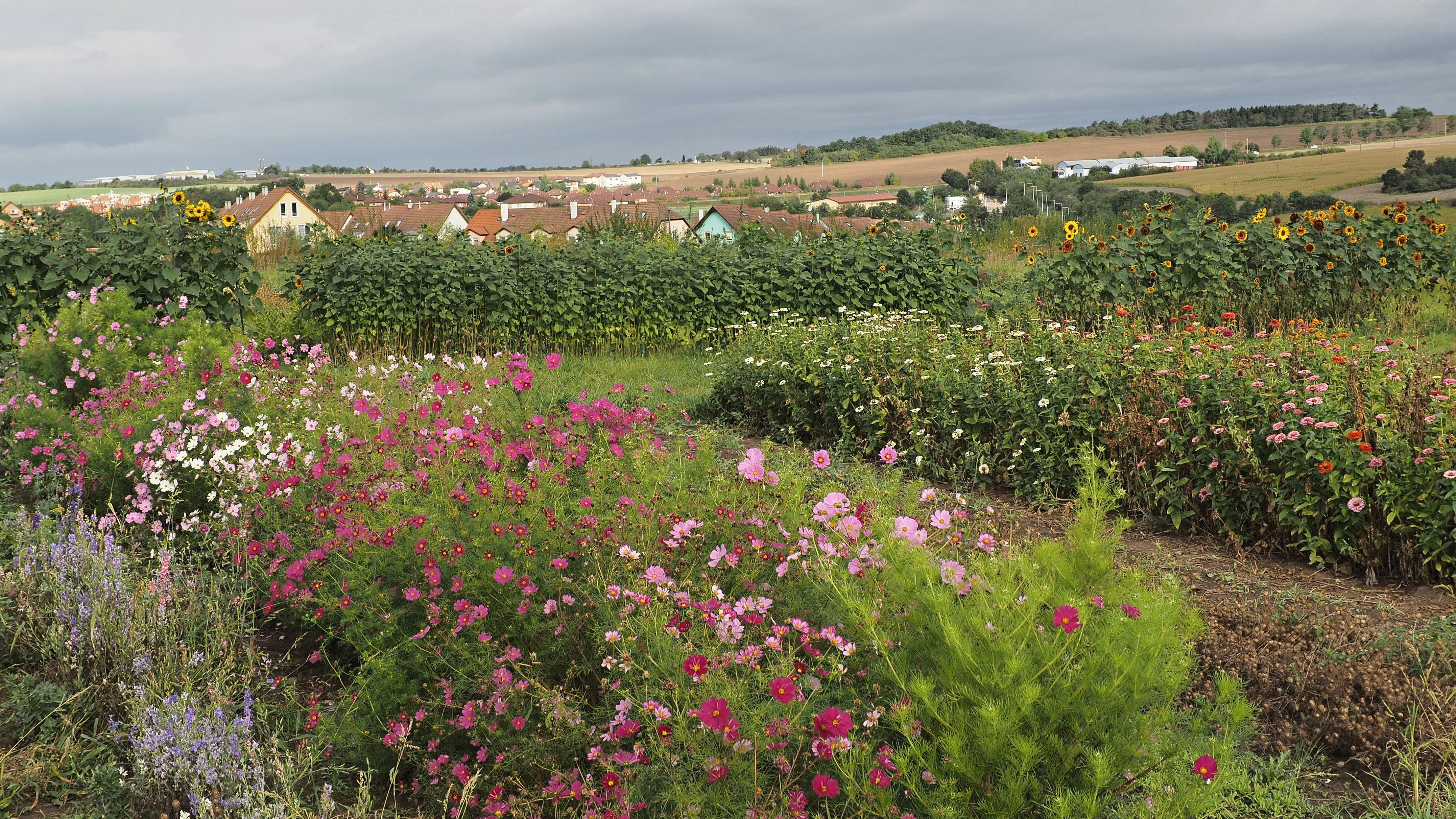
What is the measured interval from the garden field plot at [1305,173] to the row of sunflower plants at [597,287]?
1168cm

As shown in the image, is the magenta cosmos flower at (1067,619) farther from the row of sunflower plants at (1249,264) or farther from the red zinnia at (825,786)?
the row of sunflower plants at (1249,264)

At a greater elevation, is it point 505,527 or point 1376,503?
point 505,527

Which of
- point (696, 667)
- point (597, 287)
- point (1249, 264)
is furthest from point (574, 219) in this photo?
point (696, 667)

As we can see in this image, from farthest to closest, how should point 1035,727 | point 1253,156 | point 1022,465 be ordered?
1. point 1253,156
2. point 1022,465
3. point 1035,727

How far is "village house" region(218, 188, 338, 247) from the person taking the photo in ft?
34.9

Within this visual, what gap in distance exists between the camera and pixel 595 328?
978 cm

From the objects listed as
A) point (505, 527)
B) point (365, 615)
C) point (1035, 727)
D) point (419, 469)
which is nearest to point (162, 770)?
point (365, 615)

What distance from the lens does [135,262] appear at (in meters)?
7.79

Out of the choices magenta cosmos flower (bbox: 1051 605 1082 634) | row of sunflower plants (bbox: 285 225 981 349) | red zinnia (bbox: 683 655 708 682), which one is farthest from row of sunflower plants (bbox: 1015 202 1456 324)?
red zinnia (bbox: 683 655 708 682)

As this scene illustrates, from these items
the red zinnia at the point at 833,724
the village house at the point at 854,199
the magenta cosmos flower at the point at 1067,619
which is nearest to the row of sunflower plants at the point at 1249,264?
the magenta cosmos flower at the point at 1067,619

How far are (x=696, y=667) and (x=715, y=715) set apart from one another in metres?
0.19

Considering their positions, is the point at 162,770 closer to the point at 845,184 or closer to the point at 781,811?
the point at 781,811

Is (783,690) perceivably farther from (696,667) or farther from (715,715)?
(696,667)

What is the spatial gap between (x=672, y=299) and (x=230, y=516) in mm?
6309
